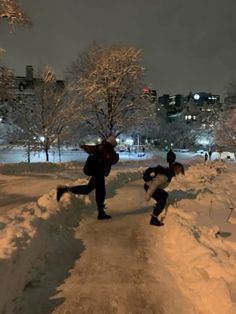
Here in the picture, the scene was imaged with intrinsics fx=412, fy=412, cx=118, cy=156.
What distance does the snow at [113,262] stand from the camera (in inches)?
196

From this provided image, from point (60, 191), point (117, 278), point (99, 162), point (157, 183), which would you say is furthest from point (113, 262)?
point (60, 191)

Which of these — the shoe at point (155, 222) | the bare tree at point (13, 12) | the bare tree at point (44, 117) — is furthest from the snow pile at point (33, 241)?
the bare tree at point (44, 117)

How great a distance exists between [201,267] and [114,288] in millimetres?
1248

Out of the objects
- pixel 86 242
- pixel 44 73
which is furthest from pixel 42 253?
pixel 44 73

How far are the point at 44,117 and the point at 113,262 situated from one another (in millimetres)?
30712

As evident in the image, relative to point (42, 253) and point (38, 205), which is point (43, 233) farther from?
point (38, 205)

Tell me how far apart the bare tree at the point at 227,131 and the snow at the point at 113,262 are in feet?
151

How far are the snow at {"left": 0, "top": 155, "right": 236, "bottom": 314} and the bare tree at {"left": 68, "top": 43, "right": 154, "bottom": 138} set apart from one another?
2768 cm

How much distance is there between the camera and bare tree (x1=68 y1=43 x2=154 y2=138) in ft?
121

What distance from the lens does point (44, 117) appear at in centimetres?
3609

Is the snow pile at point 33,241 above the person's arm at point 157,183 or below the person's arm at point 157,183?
below

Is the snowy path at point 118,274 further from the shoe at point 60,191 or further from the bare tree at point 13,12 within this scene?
the bare tree at point 13,12

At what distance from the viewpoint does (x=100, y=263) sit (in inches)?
253

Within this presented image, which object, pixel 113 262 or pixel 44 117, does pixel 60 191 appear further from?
pixel 44 117
